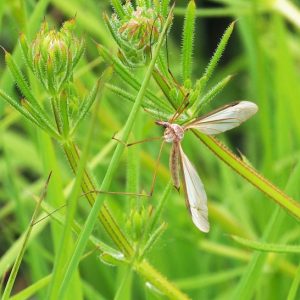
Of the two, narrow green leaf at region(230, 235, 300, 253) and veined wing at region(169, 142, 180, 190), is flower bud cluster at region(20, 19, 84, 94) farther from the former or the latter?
narrow green leaf at region(230, 235, 300, 253)

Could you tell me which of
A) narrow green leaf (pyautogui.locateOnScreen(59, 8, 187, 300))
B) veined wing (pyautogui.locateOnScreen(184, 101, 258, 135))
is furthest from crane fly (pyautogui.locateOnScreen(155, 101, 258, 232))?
narrow green leaf (pyautogui.locateOnScreen(59, 8, 187, 300))

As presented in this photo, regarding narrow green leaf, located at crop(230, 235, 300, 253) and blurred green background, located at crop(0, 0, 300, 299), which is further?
blurred green background, located at crop(0, 0, 300, 299)

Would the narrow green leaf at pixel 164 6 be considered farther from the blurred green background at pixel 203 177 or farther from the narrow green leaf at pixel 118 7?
the blurred green background at pixel 203 177

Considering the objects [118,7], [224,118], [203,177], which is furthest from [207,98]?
[203,177]

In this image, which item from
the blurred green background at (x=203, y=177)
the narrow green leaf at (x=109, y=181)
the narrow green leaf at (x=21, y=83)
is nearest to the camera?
the narrow green leaf at (x=109, y=181)

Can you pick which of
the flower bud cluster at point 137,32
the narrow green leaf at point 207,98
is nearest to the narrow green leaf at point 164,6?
the flower bud cluster at point 137,32

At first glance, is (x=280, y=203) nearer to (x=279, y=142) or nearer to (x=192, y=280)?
(x=192, y=280)
